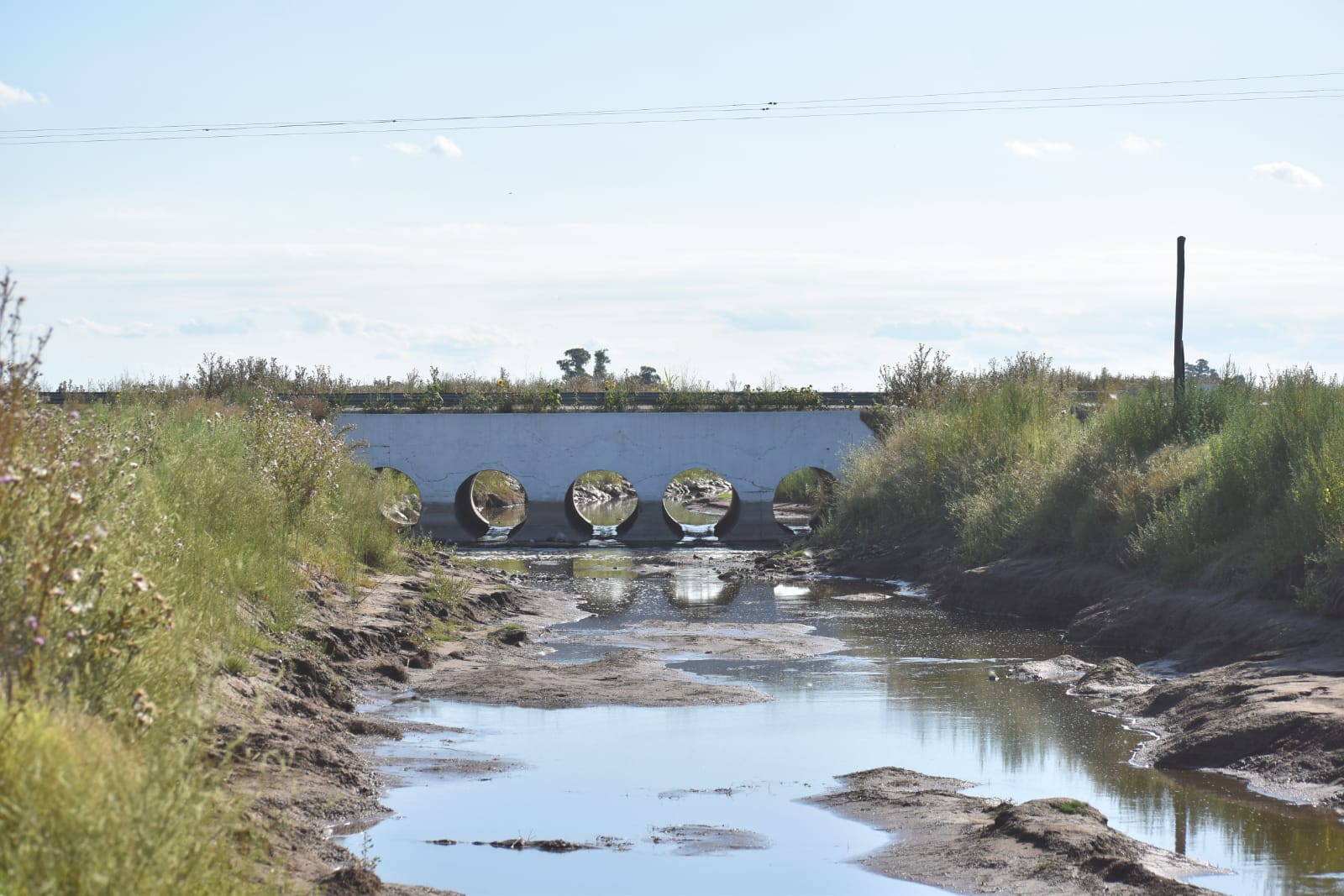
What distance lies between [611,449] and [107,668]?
25.2 meters

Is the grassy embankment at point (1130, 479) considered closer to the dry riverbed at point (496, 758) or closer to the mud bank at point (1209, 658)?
the mud bank at point (1209, 658)

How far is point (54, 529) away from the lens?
19.7 ft

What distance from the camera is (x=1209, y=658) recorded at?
1339 centimetres

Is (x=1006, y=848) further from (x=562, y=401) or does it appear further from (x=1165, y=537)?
(x=562, y=401)

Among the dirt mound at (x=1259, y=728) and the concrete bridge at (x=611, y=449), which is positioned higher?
the concrete bridge at (x=611, y=449)

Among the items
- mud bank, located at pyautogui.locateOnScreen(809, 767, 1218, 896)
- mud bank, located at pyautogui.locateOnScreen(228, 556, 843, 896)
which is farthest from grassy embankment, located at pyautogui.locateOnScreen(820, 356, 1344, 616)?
mud bank, located at pyautogui.locateOnScreen(809, 767, 1218, 896)

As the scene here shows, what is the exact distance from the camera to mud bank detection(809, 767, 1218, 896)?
6.87 meters

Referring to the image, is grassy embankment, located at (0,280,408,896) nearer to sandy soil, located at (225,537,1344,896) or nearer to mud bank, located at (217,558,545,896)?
mud bank, located at (217,558,545,896)

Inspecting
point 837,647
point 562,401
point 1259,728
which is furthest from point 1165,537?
point 562,401

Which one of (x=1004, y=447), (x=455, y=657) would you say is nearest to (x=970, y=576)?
(x=1004, y=447)

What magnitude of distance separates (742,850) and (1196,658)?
770 centimetres

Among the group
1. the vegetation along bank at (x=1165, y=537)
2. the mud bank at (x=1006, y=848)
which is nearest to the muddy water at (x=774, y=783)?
the mud bank at (x=1006, y=848)

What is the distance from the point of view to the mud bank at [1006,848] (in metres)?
6.87

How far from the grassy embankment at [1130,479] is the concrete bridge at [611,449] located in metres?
2.40
